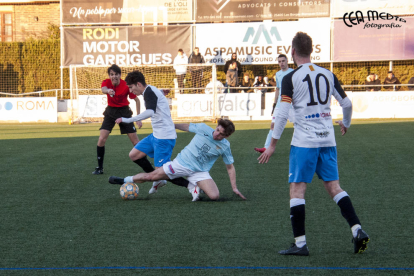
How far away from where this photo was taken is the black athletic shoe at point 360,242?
4273 millimetres

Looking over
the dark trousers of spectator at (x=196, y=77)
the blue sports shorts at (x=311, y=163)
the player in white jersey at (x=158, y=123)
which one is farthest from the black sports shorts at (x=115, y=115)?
the dark trousers of spectator at (x=196, y=77)

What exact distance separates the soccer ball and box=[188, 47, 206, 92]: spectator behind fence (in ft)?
55.2

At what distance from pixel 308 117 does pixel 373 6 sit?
72.2 feet

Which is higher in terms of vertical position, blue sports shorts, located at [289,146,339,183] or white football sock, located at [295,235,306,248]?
blue sports shorts, located at [289,146,339,183]

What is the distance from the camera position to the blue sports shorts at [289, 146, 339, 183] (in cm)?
437

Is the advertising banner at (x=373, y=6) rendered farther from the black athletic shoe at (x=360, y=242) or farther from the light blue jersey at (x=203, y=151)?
the black athletic shoe at (x=360, y=242)

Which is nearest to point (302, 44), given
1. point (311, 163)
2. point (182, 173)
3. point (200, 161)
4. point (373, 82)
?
point (311, 163)

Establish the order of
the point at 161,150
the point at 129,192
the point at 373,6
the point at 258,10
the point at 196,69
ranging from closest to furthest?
1. the point at 129,192
2. the point at 161,150
3. the point at 196,69
4. the point at 373,6
5. the point at 258,10

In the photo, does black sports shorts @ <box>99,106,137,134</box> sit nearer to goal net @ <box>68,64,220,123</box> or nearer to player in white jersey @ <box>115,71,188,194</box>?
player in white jersey @ <box>115,71,188,194</box>

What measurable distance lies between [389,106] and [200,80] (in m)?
8.03

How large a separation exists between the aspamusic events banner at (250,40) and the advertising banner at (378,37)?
1.11m

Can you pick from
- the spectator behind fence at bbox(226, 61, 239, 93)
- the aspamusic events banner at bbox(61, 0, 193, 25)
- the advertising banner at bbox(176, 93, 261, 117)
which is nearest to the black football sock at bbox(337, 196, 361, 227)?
the advertising banner at bbox(176, 93, 261, 117)

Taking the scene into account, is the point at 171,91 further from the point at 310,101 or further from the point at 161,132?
the point at 310,101

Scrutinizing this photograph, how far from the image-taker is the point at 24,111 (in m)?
23.6
